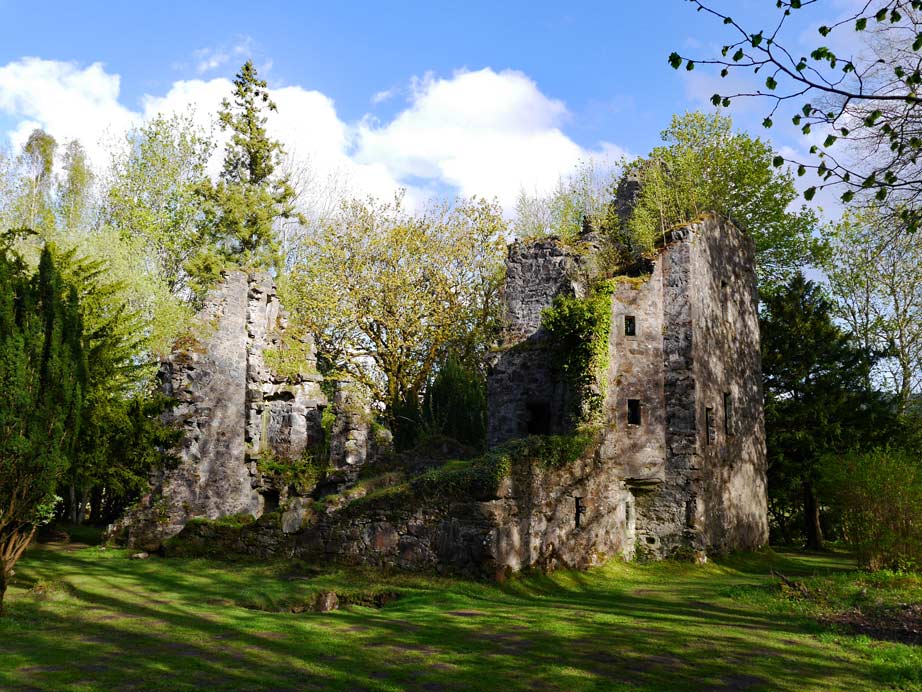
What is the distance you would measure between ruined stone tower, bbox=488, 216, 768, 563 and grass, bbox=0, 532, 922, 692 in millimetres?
3463

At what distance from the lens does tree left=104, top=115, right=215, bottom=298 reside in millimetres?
37062

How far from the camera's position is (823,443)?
27.6 metres

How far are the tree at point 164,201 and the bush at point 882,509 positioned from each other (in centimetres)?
2857

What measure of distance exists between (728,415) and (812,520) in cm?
919

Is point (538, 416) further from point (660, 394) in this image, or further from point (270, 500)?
point (270, 500)

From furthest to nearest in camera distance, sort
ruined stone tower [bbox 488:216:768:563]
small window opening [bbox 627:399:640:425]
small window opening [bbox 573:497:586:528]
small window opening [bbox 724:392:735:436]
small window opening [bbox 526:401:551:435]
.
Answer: small window opening [bbox 724:392:735:436]
small window opening [bbox 526:401:551:435]
small window opening [bbox 627:399:640:425]
ruined stone tower [bbox 488:216:768:563]
small window opening [bbox 573:497:586:528]

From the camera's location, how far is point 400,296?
3097 centimetres

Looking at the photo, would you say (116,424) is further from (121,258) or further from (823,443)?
(823,443)

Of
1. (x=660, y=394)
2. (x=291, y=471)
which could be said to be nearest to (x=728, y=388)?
(x=660, y=394)

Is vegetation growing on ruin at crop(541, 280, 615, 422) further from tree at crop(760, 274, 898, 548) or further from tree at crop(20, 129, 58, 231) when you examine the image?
tree at crop(20, 129, 58, 231)

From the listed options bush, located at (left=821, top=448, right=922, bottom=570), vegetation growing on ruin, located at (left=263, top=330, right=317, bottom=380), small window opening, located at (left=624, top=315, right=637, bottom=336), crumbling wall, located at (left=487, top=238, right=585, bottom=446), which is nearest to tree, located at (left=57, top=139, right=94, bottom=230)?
vegetation growing on ruin, located at (left=263, top=330, right=317, bottom=380)

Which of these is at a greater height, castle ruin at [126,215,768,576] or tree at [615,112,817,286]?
tree at [615,112,817,286]

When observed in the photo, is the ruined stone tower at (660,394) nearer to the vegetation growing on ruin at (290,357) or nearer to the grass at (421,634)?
the grass at (421,634)

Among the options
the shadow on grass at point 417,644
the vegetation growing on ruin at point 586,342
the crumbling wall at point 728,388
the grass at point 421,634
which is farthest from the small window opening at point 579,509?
the crumbling wall at point 728,388
